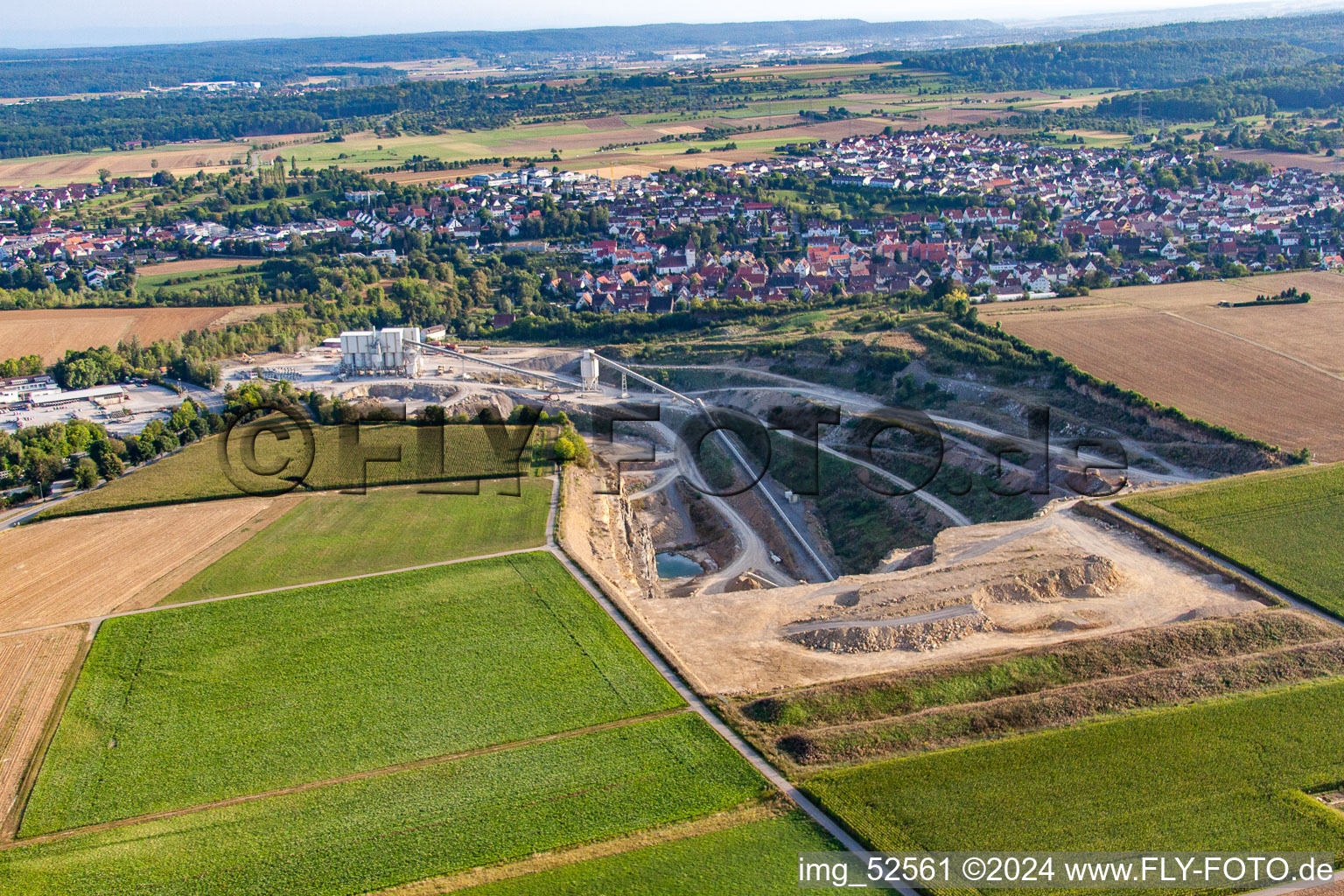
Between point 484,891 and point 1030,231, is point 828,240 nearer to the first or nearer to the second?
point 1030,231

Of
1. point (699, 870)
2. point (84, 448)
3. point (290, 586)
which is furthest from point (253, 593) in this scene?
point (84, 448)

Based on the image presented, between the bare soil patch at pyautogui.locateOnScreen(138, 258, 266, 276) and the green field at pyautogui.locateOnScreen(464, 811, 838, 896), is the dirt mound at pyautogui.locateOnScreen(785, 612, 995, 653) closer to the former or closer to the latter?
the green field at pyautogui.locateOnScreen(464, 811, 838, 896)

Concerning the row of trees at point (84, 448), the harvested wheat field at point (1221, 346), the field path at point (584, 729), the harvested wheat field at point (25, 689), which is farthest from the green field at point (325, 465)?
the harvested wheat field at point (1221, 346)

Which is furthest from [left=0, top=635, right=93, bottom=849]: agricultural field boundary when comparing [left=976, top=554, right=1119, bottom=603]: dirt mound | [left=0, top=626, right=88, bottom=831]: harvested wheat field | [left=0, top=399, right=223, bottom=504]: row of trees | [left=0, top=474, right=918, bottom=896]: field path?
[left=976, top=554, right=1119, bottom=603]: dirt mound

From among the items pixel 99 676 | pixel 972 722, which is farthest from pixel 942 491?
pixel 99 676

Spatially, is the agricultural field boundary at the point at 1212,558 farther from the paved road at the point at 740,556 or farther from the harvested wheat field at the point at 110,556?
the harvested wheat field at the point at 110,556

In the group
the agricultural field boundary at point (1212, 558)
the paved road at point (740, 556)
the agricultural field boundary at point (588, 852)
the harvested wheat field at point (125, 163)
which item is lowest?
the paved road at point (740, 556)
